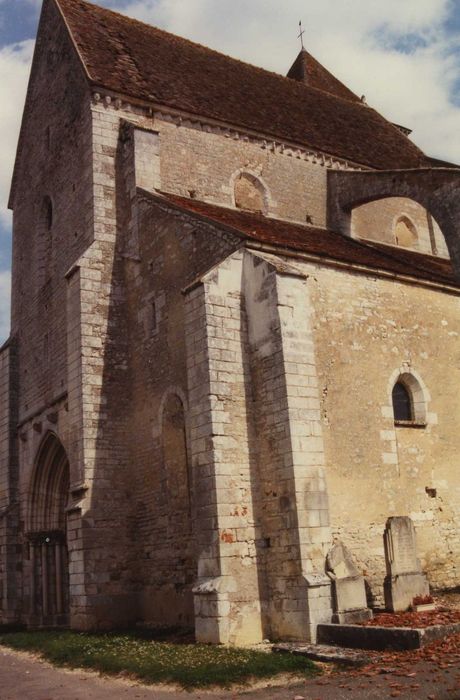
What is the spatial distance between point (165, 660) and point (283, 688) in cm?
203

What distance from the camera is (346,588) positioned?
1042 cm

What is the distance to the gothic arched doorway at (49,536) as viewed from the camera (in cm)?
1630

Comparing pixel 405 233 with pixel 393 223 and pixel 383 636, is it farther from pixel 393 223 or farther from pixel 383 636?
pixel 383 636

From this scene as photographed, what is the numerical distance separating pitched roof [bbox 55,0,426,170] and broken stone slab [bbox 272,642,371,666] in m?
11.6

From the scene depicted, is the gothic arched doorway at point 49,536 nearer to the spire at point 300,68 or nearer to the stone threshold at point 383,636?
the stone threshold at point 383,636

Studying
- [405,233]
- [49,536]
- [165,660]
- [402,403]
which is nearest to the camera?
[165,660]

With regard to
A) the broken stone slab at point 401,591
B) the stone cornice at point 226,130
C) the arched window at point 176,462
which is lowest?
the broken stone slab at point 401,591

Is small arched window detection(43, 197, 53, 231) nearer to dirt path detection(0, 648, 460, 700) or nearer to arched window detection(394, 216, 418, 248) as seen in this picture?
arched window detection(394, 216, 418, 248)

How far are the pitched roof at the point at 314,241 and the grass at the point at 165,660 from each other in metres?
6.28

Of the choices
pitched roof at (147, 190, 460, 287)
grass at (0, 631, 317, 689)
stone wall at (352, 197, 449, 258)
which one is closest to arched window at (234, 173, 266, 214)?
pitched roof at (147, 190, 460, 287)

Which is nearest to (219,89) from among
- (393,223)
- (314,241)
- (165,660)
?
(393,223)

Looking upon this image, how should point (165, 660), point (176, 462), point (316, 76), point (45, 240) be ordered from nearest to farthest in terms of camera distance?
point (165, 660)
point (176, 462)
point (45, 240)
point (316, 76)

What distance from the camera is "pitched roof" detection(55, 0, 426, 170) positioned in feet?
55.3

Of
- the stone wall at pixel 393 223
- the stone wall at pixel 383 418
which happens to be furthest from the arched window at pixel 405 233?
the stone wall at pixel 383 418
